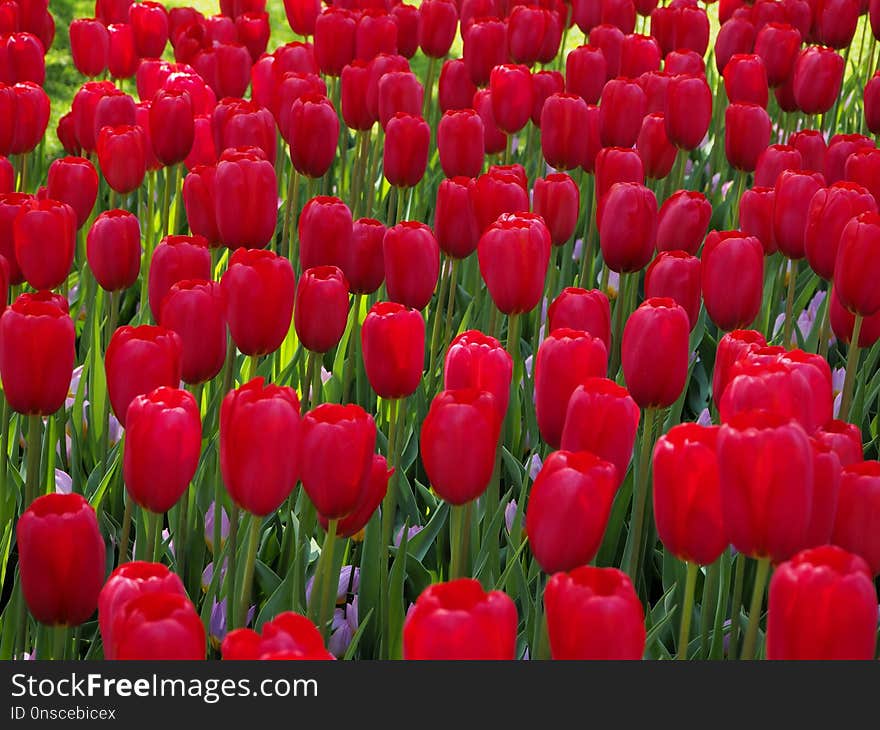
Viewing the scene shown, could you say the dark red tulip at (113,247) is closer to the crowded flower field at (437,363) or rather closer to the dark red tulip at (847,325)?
the crowded flower field at (437,363)

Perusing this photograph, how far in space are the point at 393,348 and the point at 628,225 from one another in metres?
0.75

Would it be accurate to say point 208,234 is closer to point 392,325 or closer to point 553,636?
point 392,325

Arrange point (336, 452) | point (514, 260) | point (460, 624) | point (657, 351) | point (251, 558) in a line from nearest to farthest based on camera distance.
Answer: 1. point (460, 624)
2. point (336, 452)
3. point (251, 558)
4. point (657, 351)
5. point (514, 260)

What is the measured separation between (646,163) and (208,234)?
46.6 inches

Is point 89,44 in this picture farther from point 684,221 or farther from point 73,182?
point 684,221

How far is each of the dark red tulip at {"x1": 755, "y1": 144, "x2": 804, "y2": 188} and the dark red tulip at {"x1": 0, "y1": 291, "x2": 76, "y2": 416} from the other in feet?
5.46

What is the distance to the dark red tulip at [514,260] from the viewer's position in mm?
2070

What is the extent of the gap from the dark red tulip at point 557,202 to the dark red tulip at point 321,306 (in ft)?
2.30

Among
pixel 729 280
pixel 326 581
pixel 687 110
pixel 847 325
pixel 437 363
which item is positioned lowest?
pixel 437 363

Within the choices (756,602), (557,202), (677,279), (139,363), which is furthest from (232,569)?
(557,202)

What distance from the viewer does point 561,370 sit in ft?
5.51

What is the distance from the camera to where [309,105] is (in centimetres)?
274

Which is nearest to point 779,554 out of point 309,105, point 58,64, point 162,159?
point 309,105

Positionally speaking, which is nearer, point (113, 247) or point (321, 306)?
point (321, 306)
